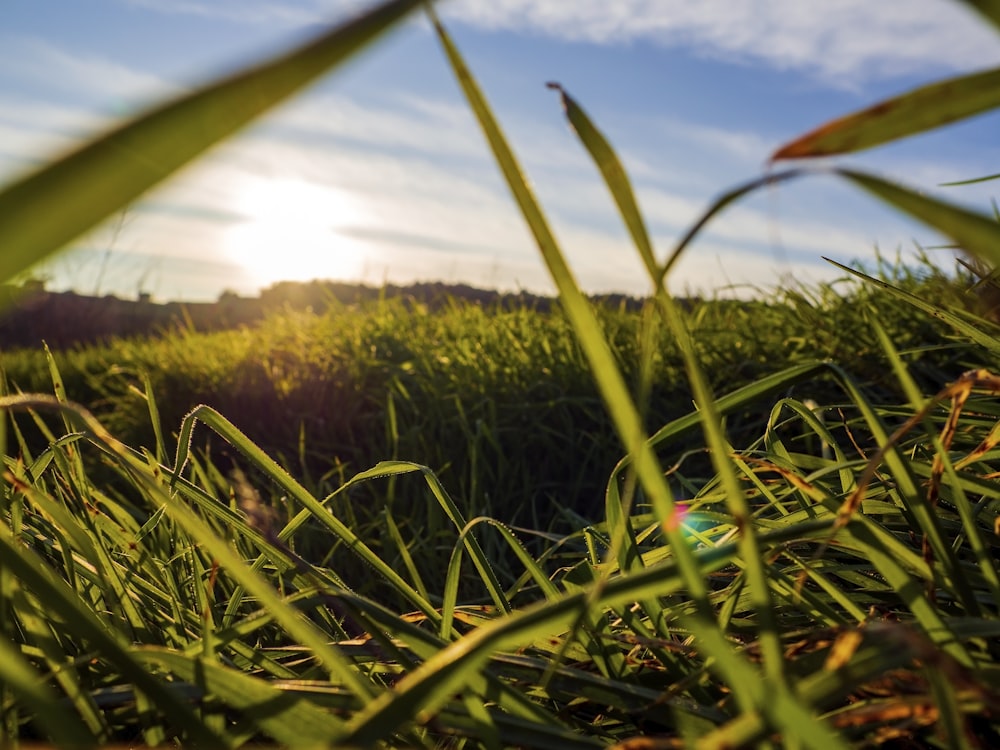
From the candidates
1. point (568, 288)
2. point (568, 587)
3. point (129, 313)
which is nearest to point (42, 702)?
point (568, 288)

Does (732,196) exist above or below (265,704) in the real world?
above

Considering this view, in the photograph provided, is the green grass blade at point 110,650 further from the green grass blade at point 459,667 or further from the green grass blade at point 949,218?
the green grass blade at point 949,218

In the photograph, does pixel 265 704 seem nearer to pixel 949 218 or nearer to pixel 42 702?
pixel 42 702

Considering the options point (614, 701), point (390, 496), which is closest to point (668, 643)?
point (614, 701)

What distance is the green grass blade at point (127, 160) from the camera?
0.77ft

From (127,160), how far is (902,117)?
0.30 meters

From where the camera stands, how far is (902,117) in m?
0.35

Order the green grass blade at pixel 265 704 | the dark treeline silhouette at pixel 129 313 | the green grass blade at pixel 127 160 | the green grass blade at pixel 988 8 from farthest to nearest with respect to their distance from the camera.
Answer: the dark treeline silhouette at pixel 129 313, the green grass blade at pixel 265 704, the green grass blade at pixel 988 8, the green grass blade at pixel 127 160

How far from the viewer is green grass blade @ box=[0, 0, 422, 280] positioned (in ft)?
0.77

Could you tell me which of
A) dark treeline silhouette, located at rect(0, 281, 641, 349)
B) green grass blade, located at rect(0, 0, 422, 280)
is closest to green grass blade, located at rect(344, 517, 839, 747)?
green grass blade, located at rect(0, 0, 422, 280)

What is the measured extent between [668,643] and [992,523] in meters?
0.43

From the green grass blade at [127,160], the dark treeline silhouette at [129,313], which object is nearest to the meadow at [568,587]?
the green grass blade at [127,160]

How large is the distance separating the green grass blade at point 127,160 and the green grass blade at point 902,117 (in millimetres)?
201

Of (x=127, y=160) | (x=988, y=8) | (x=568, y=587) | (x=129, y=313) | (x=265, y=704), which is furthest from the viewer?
(x=129, y=313)
